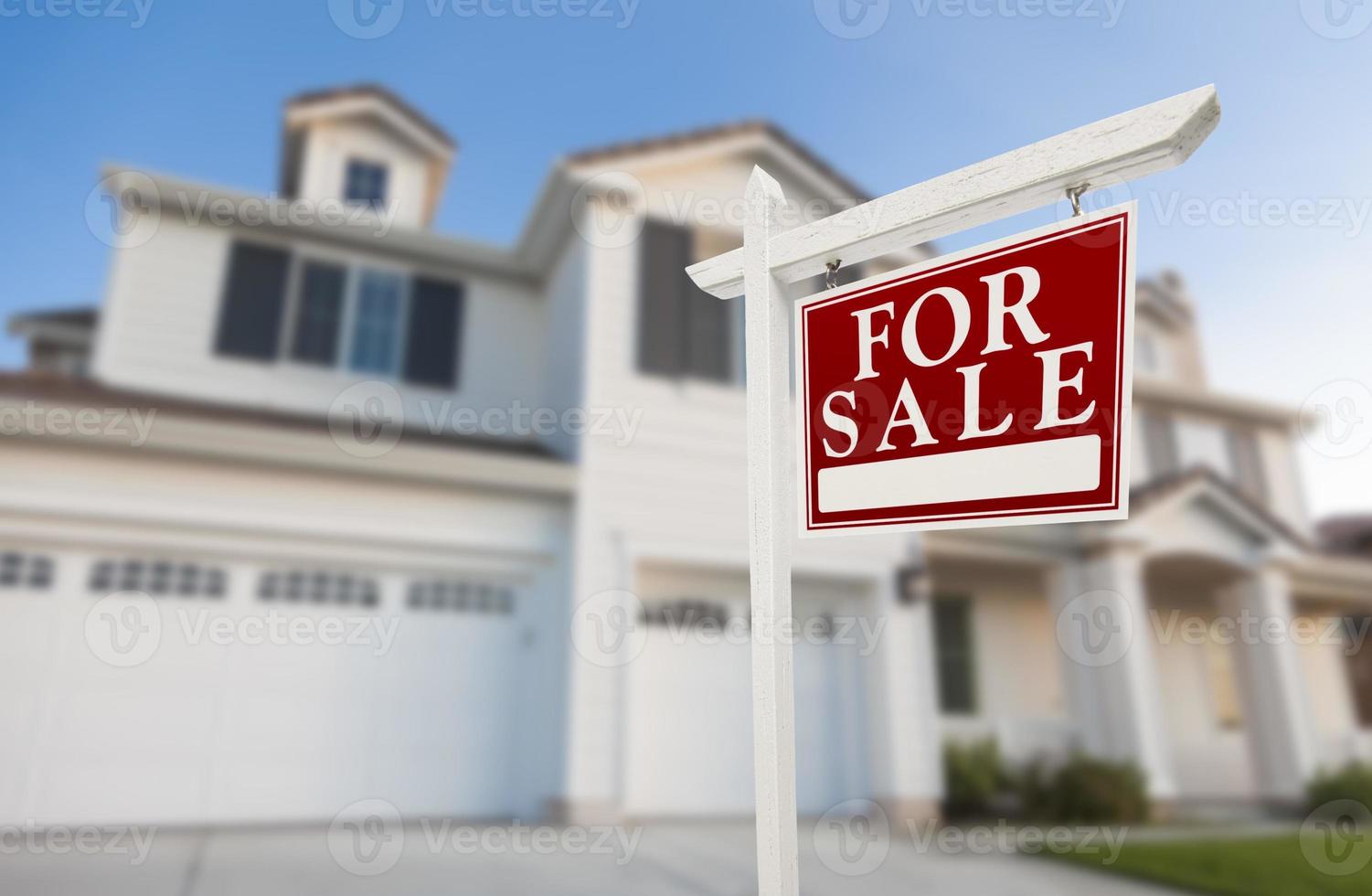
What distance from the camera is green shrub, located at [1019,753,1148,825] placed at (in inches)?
342

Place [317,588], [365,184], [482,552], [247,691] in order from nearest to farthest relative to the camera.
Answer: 1. [247,691]
2. [317,588]
3. [482,552]
4. [365,184]

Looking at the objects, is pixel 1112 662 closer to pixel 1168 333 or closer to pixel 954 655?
pixel 954 655

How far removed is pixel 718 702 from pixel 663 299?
158 inches

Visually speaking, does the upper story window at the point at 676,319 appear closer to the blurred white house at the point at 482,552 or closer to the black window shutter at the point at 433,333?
the blurred white house at the point at 482,552

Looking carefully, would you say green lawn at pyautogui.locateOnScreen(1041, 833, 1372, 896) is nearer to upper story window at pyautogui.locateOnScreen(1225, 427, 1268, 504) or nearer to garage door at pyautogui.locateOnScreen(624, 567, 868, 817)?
garage door at pyautogui.locateOnScreen(624, 567, 868, 817)

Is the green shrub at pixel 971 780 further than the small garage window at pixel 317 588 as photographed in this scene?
Yes

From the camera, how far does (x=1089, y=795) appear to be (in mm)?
8758

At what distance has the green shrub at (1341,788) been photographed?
963 cm

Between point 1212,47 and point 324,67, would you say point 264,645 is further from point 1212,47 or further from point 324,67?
point 1212,47

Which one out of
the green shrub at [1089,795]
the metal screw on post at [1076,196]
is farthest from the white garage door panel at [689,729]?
the metal screw on post at [1076,196]

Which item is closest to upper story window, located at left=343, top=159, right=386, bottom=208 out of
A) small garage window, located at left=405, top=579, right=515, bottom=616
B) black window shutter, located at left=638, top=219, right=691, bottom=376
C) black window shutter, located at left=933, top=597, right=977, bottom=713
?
black window shutter, located at left=638, top=219, right=691, bottom=376

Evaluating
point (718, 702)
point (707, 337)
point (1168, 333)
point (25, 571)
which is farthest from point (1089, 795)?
point (25, 571)

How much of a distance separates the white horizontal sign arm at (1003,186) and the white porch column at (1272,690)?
1075 centimetres

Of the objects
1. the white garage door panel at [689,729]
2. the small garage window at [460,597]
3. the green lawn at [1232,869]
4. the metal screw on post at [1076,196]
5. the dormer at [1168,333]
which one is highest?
the dormer at [1168,333]
